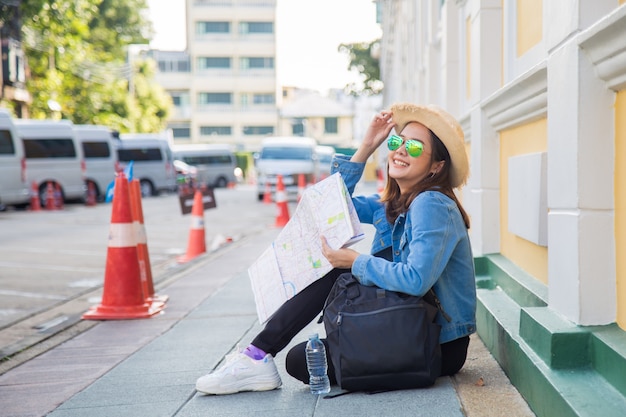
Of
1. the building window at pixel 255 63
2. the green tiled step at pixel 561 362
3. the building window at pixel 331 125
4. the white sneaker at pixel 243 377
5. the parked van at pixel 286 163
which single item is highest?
the building window at pixel 255 63

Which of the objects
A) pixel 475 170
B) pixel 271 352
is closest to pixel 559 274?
pixel 271 352

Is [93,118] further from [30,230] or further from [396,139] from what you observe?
[396,139]

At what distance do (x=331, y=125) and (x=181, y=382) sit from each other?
83160 mm

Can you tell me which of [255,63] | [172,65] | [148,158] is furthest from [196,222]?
[172,65]

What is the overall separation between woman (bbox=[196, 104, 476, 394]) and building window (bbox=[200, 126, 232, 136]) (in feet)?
248

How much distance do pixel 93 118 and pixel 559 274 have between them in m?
38.6

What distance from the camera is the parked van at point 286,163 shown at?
2766 centimetres

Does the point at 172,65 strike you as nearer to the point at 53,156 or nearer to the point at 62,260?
the point at 53,156

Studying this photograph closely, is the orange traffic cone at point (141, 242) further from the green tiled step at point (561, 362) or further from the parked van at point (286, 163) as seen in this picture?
the parked van at point (286, 163)

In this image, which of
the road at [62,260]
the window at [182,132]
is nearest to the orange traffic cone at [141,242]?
the road at [62,260]

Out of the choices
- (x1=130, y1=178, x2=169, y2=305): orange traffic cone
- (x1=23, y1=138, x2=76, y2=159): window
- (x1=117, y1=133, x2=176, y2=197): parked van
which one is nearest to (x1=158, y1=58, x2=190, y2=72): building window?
(x1=117, y1=133, x2=176, y2=197): parked van

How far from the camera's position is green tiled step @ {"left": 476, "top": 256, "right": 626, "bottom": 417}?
270 cm

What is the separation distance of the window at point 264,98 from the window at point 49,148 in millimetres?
53147

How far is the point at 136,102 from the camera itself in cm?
5238
